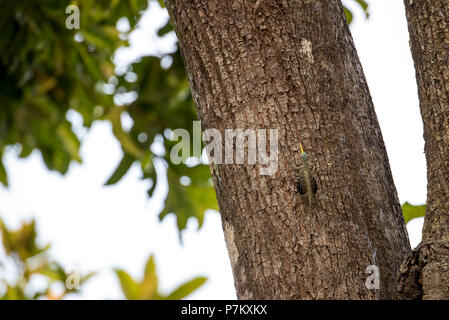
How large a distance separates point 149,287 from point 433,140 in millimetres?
1586

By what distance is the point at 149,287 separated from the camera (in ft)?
8.33

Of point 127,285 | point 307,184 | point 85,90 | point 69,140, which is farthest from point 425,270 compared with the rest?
point 69,140

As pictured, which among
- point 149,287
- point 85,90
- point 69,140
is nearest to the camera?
point 149,287

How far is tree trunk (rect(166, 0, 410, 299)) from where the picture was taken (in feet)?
3.86

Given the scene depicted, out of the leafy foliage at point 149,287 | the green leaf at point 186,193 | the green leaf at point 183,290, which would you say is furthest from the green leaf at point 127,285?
the green leaf at point 186,193

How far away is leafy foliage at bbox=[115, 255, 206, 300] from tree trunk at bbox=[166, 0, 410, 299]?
4.36 ft

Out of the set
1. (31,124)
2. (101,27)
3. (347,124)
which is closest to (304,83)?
(347,124)

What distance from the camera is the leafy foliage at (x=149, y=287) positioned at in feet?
8.28

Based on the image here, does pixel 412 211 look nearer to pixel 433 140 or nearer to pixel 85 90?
pixel 433 140

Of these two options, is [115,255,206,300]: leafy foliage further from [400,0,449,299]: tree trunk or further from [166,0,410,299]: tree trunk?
[400,0,449,299]: tree trunk

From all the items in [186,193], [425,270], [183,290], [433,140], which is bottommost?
[183,290]

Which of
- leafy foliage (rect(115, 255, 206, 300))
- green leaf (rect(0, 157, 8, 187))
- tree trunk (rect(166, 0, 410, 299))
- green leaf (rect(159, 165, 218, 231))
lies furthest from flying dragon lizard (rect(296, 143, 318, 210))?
green leaf (rect(0, 157, 8, 187))

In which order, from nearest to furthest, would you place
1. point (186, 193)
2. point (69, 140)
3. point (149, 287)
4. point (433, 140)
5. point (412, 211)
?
point (433, 140) < point (412, 211) < point (149, 287) < point (186, 193) < point (69, 140)

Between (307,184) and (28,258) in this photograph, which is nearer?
(307,184)
